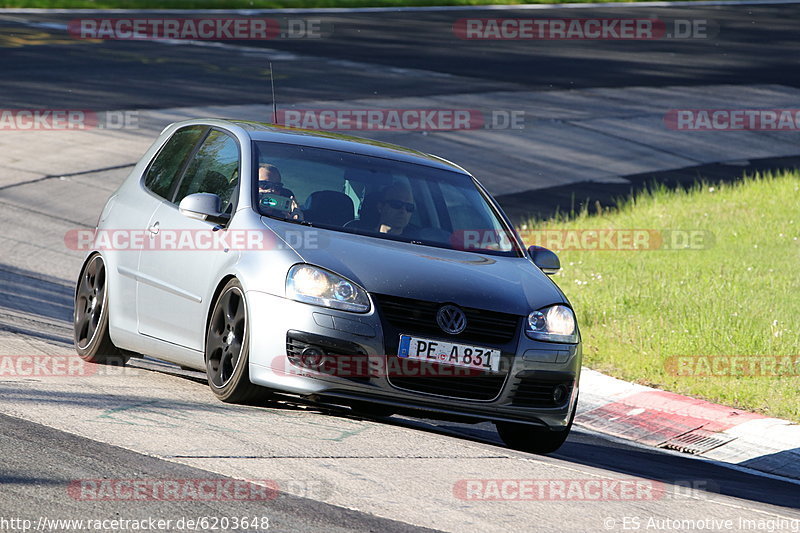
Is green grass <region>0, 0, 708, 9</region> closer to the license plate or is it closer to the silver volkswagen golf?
the silver volkswagen golf

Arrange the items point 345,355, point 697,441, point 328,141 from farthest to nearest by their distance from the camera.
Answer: point 697,441
point 328,141
point 345,355

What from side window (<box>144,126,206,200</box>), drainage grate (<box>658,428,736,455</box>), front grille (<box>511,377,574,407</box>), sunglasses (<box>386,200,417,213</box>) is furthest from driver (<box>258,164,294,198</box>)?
drainage grate (<box>658,428,736,455</box>)

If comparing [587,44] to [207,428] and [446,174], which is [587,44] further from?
[207,428]

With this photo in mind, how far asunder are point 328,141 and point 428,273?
1.62 metres

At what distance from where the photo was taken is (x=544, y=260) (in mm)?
8102

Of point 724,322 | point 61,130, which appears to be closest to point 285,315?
point 724,322

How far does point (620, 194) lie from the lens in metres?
17.8

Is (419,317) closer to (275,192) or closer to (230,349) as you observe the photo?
(230,349)

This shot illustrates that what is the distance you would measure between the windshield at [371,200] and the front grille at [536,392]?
1.09 m

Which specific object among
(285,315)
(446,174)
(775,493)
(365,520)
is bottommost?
(775,493)

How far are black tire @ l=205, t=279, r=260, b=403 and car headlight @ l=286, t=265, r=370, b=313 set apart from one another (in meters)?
0.33

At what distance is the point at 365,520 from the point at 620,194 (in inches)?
517

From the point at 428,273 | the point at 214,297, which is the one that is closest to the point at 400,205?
the point at 428,273

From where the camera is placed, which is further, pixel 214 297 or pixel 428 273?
pixel 214 297
